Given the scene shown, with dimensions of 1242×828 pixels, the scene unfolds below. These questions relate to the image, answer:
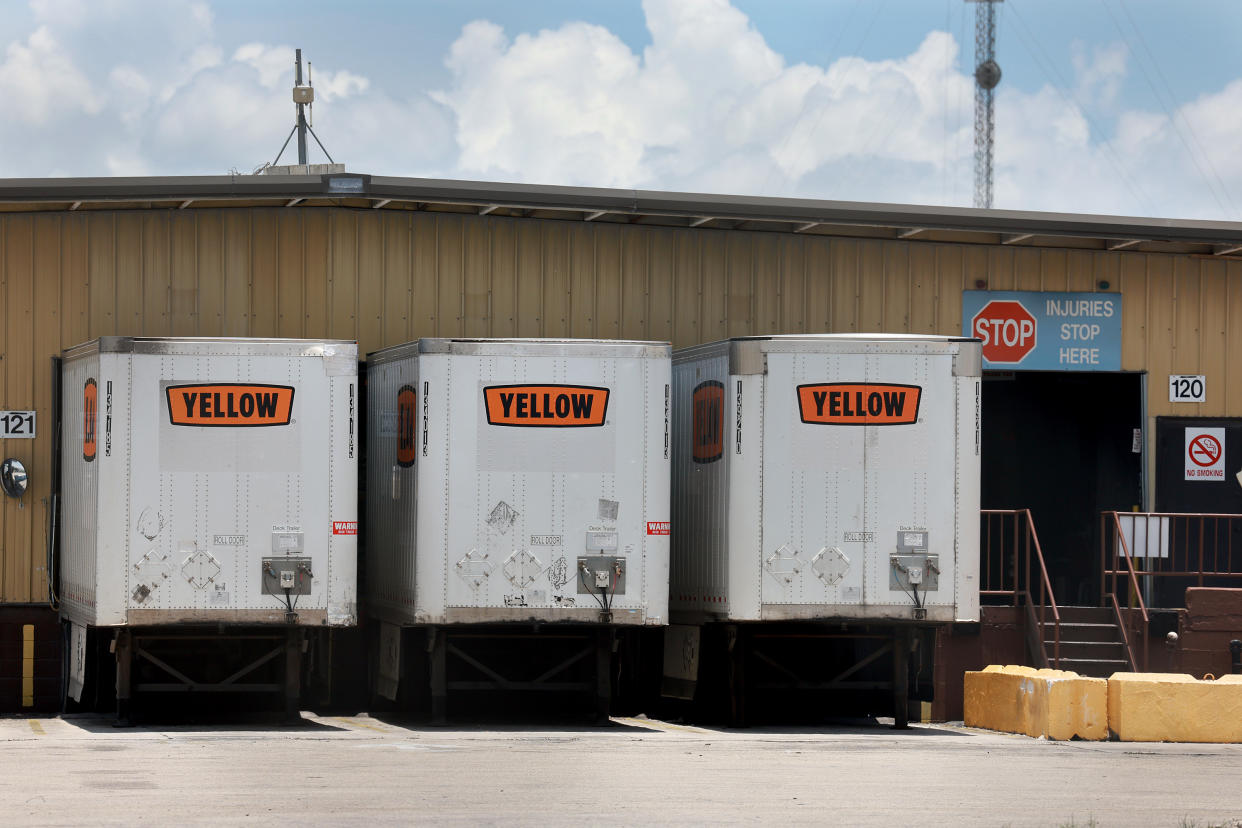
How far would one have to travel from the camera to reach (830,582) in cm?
1650

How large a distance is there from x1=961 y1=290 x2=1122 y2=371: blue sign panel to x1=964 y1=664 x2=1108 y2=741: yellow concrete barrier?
16.8 feet

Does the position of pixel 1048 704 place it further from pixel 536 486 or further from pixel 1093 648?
pixel 536 486

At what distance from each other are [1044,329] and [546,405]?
8457mm

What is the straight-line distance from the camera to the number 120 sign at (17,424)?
1922 cm

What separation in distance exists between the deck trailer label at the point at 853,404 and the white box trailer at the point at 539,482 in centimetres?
145

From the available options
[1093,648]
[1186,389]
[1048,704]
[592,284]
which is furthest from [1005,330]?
[1048,704]

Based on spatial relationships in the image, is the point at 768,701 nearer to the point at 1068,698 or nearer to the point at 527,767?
the point at 1068,698

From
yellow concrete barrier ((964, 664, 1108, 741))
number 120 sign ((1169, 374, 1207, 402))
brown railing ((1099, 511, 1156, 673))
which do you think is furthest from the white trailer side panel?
number 120 sign ((1169, 374, 1207, 402))

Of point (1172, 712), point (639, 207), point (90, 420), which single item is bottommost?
point (1172, 712)

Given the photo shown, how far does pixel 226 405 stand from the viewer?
1573cm

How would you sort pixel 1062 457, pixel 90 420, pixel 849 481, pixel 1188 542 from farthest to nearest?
pixel 1062 457 < pixel 1188 542 < pixel 849 481 < pixel 90 420

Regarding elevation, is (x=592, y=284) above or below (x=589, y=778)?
above

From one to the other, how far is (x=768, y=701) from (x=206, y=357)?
290 inches

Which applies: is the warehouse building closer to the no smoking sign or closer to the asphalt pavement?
the no smoking sign
